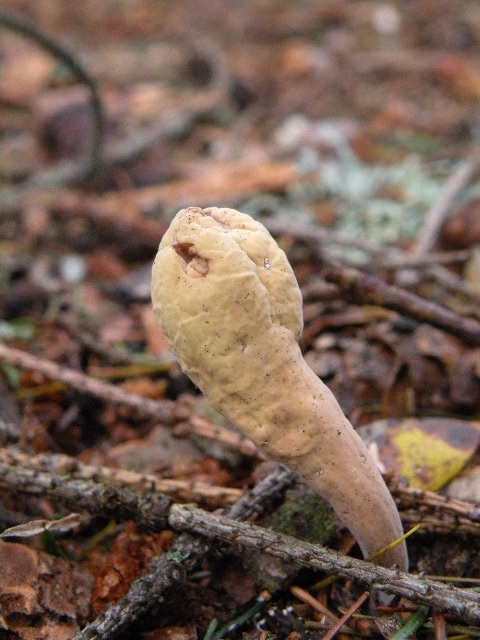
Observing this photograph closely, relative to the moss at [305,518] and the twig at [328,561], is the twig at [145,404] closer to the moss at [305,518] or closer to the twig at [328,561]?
the moss at [305,518]

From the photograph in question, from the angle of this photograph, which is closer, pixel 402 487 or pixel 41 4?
pixel 402 487

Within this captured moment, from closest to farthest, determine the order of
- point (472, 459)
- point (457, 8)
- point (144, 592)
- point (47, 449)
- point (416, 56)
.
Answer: point (144, 592) → point (472, 459) → point (47, 449) → point (416, 56) → point (457, 8)

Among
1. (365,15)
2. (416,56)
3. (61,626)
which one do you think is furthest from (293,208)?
(365,15)

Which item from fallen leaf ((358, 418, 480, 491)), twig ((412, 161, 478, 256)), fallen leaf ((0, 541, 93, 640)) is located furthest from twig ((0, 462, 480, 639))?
twig ((412, 161, 478, 256))

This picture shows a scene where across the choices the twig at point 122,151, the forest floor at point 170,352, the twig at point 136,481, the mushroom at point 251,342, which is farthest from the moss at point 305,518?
the twig at point 122,151

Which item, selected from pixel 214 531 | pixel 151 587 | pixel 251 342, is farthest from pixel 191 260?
pixel 151 587

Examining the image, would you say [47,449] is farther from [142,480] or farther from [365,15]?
[365,15]
